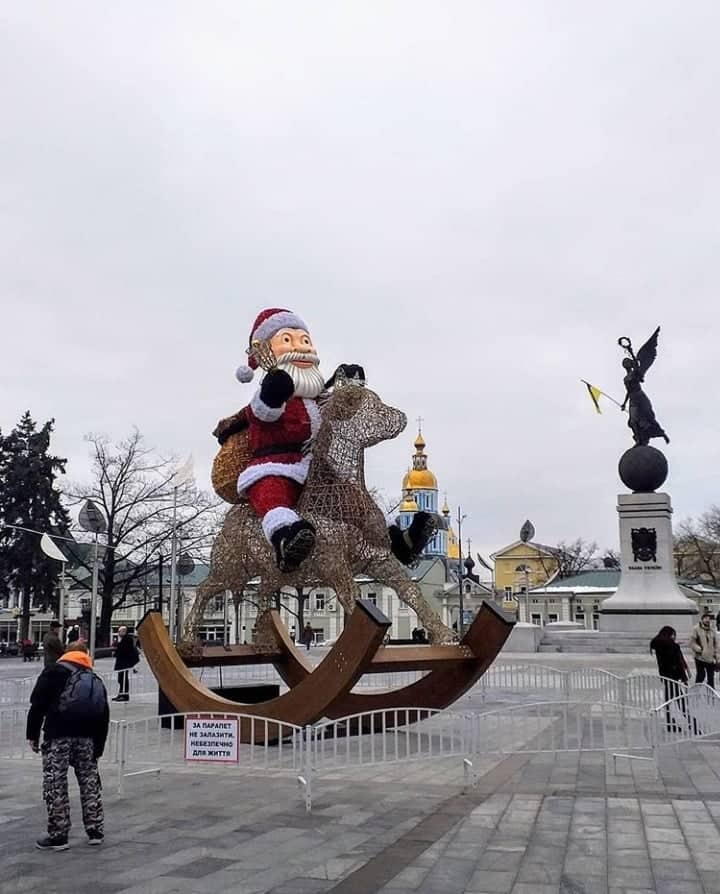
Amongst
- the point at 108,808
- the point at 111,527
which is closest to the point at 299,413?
the point at 108,808

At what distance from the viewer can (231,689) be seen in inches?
522

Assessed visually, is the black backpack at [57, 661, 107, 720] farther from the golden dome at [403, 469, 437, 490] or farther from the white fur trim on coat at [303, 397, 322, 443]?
the golden dome at [403, 469, 437, 490]

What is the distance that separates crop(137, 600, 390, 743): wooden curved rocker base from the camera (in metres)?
9.20

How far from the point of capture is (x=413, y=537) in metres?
12.8

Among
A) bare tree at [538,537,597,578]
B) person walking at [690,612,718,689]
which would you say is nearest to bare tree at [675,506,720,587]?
bare tree at [538,537,597,578]

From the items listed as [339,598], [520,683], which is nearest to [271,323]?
[339,598]

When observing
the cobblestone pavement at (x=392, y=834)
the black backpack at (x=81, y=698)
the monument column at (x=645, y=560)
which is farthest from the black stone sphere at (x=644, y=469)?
the black backpack at (x=81, y=698)

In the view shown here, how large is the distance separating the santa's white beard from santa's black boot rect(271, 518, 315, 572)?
2.25 meters

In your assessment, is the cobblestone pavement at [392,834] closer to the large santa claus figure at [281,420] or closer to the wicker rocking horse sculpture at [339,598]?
the wicker rocking horse sculpture at [339,598]

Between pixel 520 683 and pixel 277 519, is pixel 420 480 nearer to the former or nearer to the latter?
pixel 520 683

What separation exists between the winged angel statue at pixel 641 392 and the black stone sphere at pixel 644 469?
0.65 metres

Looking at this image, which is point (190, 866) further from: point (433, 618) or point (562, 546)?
point (562, 546)

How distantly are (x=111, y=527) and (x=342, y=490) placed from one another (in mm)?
28073

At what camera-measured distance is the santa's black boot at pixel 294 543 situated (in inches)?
426
